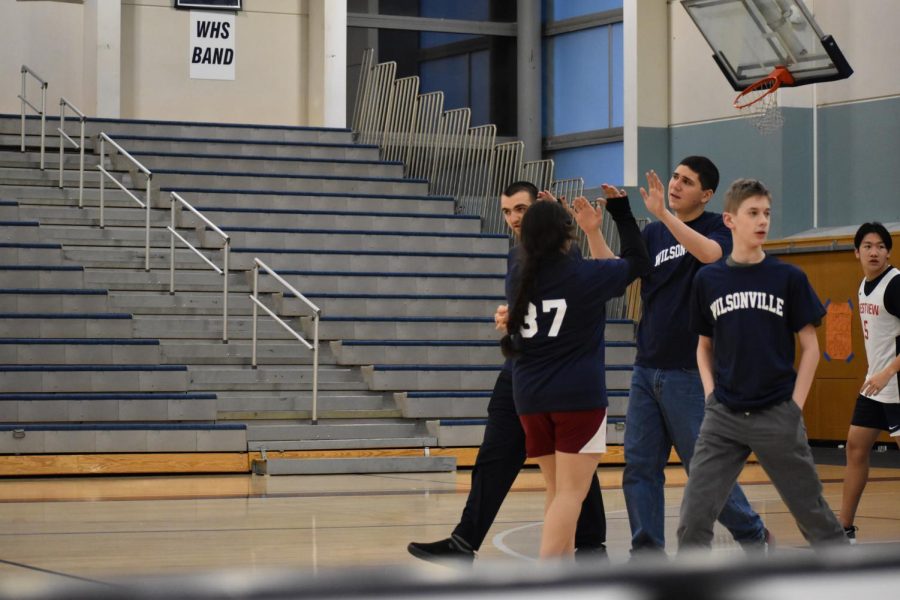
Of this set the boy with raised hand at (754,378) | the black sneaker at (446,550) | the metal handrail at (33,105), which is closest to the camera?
the boy with raised hand at (754,378)

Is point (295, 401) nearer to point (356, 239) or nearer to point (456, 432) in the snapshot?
point (456, 432)

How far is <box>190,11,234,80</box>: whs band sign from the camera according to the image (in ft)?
58.0

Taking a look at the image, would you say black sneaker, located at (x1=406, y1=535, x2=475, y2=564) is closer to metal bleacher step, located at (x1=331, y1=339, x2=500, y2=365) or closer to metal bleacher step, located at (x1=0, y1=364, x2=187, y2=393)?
metal bleacher step, located at (x1=0, y1=364, x2=187, y2=393)

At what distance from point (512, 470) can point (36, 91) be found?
1319cm

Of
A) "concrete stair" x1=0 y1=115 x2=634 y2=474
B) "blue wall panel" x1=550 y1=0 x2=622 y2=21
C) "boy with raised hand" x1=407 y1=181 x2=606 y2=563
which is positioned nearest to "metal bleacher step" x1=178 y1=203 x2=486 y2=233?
"concrete stair" x1=0 y1=115 x2=634 y2=474

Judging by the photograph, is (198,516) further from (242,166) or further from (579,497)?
(242,166)

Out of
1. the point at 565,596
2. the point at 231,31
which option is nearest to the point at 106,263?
the point at 231,31

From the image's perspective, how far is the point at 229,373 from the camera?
449 inches

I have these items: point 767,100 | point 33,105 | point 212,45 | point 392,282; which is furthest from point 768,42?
point 33,105

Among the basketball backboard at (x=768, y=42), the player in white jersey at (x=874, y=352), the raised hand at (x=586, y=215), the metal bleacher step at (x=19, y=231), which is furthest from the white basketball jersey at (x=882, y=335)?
the metal bleacher step at (x=19, y=231)

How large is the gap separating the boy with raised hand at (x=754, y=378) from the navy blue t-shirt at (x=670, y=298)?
58 cm

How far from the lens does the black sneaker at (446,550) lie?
16.3 ft

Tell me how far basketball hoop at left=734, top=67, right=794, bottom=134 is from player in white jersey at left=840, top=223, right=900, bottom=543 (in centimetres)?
525

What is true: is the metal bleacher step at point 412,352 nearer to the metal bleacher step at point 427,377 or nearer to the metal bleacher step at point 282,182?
the metal bleacher step at point 427,377
